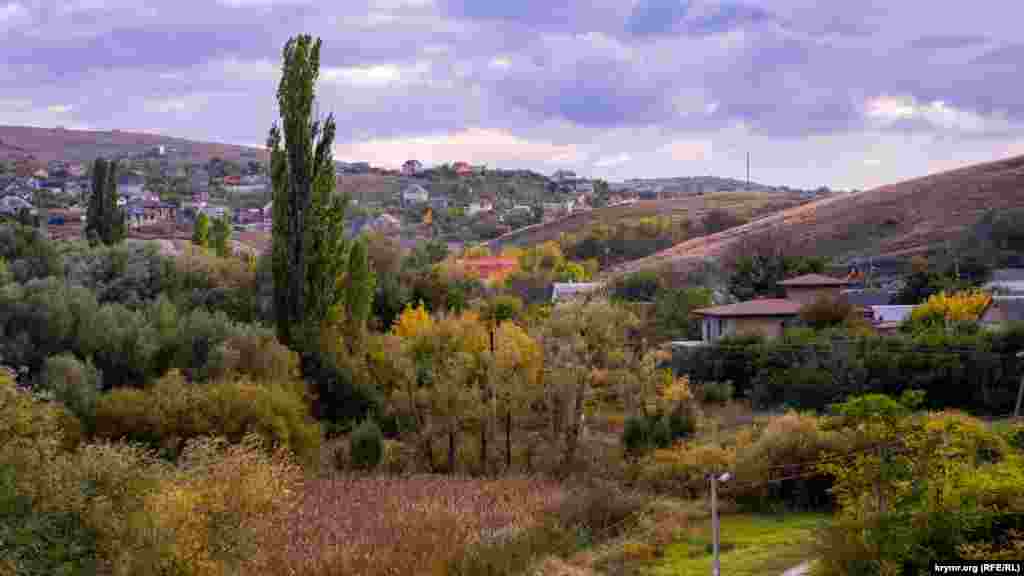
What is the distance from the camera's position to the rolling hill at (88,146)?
169 metres

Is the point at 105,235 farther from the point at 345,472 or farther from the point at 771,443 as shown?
the point at 771,443

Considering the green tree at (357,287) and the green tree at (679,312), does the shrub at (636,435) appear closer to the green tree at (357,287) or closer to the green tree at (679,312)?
the green tree at (357,287)

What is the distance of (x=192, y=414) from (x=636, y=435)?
12.5 metres

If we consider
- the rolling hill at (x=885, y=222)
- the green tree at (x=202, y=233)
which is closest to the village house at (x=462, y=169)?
the rolling hill at (x=885, y=222)

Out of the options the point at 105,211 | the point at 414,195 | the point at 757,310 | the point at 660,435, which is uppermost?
the point at 414,195

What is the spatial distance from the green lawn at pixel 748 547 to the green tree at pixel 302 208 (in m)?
13.7

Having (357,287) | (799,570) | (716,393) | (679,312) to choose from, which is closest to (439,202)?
(679,312)

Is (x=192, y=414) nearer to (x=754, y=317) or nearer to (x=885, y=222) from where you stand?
(x=754, y=317)

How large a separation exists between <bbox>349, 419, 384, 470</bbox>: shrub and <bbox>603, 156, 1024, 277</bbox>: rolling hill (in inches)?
1679

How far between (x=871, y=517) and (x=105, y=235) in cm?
4146

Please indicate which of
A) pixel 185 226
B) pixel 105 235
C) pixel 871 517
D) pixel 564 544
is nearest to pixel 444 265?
pixel 105 235

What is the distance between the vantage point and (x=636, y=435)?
33.8 meters

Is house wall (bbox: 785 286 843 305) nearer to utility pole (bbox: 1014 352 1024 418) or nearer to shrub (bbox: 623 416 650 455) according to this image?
utility pole (bbox: 1014 352 1024 418)

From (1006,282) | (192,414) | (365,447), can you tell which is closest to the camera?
(192,414)
